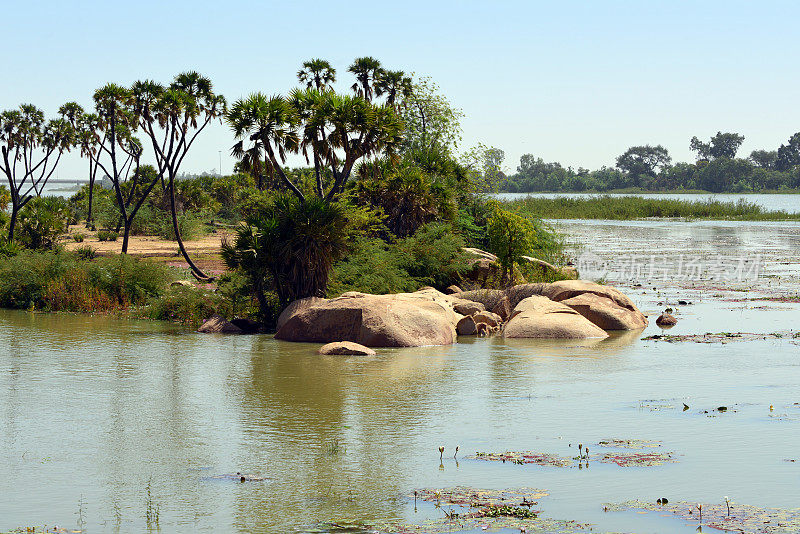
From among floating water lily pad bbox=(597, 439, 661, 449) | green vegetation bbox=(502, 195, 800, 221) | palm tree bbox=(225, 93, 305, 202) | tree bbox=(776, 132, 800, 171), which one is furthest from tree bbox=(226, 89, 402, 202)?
tree bbox=(776, 132, 800, 171)

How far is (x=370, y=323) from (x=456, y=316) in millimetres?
3330

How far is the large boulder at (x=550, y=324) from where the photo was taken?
21859 mm

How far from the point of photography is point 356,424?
12852mm

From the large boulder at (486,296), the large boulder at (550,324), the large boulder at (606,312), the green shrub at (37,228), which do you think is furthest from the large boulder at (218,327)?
the green shrub at (37,228)

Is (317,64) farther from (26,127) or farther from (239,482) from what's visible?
(239,482)

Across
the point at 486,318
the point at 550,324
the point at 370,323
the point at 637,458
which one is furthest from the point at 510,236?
the point at 637,458

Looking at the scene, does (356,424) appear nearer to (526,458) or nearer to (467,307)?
(526,458)

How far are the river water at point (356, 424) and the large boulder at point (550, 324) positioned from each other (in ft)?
2.48

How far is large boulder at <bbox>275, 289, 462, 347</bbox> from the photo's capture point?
20656mm

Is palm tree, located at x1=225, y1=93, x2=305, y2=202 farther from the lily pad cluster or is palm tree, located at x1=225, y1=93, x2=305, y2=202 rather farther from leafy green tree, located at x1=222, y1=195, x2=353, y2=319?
the lily pad cluster

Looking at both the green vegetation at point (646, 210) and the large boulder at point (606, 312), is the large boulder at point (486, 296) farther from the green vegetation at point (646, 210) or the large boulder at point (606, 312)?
the green vegetation at point (646, 210)

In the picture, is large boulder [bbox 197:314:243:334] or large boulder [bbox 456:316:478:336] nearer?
large boulder [bbox 456:316:478:336]

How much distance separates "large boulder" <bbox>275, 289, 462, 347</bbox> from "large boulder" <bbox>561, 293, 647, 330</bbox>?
12.0 feet

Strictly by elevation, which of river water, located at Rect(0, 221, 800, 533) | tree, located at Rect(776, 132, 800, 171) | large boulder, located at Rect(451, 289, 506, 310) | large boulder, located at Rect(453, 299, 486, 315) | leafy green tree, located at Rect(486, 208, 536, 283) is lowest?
river water, located at Rect(0, 221, 800, 533)
